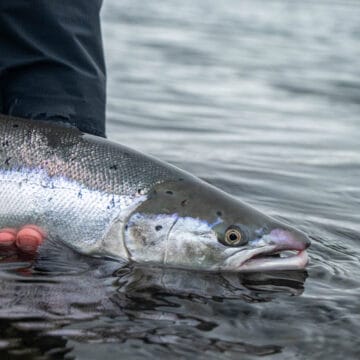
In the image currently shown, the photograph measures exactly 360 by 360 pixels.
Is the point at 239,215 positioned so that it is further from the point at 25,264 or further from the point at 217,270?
the point at 25,264

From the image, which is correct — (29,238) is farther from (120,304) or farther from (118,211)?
(120,304)

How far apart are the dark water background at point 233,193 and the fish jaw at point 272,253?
0.07m

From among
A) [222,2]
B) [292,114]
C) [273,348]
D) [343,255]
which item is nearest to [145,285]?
[273,348]

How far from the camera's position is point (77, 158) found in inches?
185

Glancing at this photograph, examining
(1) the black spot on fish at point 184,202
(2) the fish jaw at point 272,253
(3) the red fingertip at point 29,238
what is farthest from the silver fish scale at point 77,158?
(2) the fish jaw at point 272,253

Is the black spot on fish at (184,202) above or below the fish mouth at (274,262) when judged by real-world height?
above

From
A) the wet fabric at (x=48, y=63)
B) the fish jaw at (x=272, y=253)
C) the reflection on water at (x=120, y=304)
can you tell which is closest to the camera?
the reflection on water at (x=120, y=304)

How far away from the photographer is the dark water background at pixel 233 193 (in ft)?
13.0

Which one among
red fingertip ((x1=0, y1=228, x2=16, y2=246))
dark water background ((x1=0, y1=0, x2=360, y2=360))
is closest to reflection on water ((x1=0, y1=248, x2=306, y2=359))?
dark water background ((x1=0, y1=0, x2=360, y2=360))

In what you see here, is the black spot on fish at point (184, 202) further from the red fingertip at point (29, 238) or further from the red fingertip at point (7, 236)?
the red fingertip at point (7, 236)

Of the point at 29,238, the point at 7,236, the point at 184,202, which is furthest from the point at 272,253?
the point at 7,236

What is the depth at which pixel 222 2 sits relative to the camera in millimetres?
26906

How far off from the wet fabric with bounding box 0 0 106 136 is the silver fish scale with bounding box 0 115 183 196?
2.08 ft

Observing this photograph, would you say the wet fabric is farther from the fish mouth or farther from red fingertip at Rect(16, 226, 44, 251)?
the fish mouth
